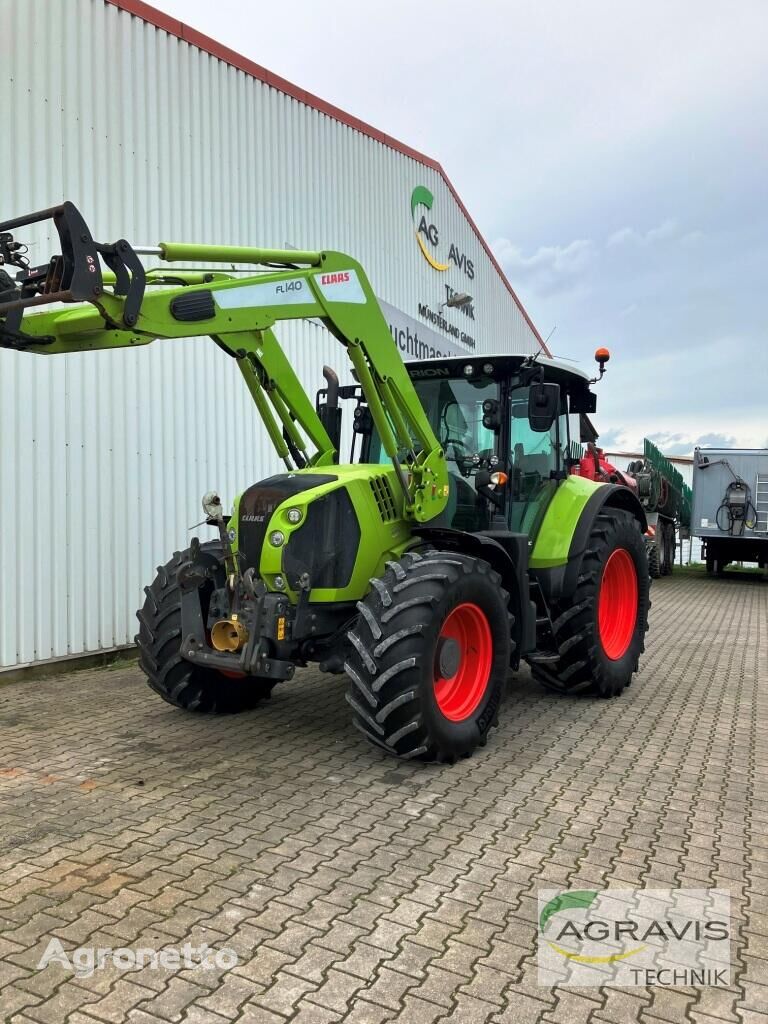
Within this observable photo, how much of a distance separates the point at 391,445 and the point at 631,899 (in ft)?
9.41

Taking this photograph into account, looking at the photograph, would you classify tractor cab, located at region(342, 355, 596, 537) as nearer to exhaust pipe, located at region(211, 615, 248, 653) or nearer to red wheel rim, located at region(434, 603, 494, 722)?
red wheel rim, located at region(434, 603, 494, 722)

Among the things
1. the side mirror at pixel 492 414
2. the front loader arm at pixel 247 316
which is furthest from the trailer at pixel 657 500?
the front loader arm at pixel 247 316

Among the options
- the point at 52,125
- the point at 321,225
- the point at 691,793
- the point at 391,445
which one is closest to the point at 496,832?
the point at 691,793

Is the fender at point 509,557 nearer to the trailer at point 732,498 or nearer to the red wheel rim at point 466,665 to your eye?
the red wheel rim at point 466,665

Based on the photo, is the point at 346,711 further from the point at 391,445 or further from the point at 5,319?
the point at 5,319

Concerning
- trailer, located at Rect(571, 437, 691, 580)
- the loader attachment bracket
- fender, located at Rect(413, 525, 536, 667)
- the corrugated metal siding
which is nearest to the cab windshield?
fender, located at Rect(413, 525, 536, 667)

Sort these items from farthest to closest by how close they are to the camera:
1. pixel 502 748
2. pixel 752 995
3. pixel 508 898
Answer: pixel 502 748 → pixel 508 898 → pixel 752 995

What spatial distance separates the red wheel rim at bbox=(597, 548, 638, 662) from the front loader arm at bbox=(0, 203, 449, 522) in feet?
6.78

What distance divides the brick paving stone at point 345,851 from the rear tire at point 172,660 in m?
0.18

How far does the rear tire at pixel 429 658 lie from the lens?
4.16m

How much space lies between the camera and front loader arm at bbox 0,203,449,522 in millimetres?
3434

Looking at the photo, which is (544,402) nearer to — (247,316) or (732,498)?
(247,316)

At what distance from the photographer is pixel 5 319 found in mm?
3688

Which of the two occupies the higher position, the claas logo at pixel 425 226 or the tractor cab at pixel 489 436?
the claas logo at pixel 425 226
